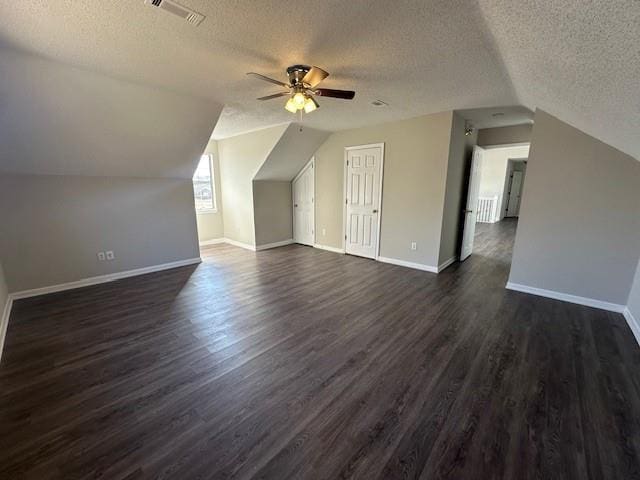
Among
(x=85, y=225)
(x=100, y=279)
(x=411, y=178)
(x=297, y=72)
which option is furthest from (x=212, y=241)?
(x=297, y=72)

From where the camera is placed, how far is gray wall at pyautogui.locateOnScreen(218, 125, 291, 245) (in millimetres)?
5066

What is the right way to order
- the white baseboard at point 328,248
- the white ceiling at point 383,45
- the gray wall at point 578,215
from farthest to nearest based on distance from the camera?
the white baseboard at point 328,248, the gray wall at point 578,215, the white ceiling at point 383,45

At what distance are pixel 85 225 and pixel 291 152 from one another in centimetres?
351

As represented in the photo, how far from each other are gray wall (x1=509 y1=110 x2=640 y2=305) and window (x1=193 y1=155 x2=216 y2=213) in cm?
606

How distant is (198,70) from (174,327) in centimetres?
251

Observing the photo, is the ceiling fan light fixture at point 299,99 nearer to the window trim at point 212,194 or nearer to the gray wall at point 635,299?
the gray wall at point 635,299

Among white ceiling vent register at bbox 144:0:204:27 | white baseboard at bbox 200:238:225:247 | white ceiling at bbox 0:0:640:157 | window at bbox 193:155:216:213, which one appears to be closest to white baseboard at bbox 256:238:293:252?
white baseboard at bbox 200:238:225:247

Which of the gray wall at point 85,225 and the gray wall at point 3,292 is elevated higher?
the gray wall at point 85,225

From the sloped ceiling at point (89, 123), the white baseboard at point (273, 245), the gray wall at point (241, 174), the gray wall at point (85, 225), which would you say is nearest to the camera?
the sloped ceiling at point (89, 123)

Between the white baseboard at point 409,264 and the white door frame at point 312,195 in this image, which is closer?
the white baseboard at point 409,264

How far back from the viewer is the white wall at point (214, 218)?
6152mm

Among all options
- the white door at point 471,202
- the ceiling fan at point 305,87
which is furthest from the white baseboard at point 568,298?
the ceiling fan at point 305,87

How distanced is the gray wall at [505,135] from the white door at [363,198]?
217 cm

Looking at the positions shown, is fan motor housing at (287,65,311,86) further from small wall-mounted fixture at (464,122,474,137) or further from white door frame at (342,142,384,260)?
small wall-mounted fixture at (464,122,474,137)
